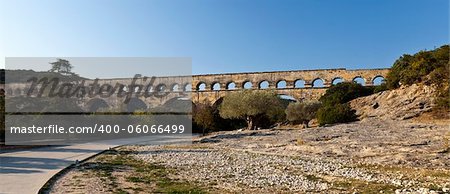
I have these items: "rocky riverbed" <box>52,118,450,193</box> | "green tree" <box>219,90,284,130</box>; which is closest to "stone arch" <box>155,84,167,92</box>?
"green tree" <box>219,90,284,130</box>

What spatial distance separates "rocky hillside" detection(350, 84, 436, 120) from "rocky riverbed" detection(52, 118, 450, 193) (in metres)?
4.94

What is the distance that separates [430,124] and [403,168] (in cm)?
1266

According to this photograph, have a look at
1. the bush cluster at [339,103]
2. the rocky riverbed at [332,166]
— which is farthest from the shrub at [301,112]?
the rocky riverbed at [332,166]

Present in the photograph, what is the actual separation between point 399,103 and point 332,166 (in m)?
20.5

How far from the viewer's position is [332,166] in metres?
14.9

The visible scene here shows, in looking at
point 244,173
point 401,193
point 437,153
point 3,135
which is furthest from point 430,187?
point 3,135

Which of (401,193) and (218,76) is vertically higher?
(218,76)

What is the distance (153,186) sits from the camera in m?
10.8

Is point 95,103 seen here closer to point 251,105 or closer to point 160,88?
point 160,88

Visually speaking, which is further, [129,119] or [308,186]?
[129,119]

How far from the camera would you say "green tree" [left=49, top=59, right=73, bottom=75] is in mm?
113188

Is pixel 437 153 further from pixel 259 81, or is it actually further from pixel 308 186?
pixel 259 81

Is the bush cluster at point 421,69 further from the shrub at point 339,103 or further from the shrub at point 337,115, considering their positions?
the shrub at point 337,115

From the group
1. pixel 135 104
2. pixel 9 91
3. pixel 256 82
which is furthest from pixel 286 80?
pixel 9 91
